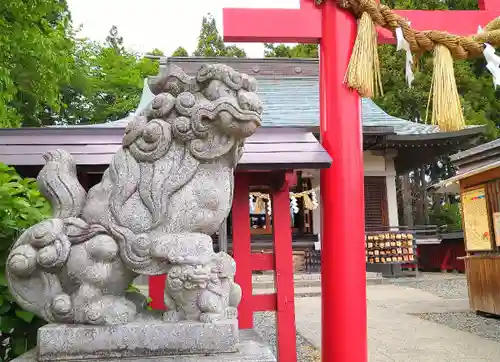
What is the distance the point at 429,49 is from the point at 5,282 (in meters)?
2.77

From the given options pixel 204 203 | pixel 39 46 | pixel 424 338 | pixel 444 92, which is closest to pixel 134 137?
pixel 204 203

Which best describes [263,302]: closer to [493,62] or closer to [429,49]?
[429,49]

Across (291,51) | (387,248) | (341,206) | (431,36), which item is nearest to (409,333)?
(341,206)

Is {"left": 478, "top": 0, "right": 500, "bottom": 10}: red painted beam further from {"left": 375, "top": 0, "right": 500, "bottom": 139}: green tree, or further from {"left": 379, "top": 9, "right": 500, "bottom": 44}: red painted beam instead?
→ {"left": 375, "top": 0, "right": 500, "bottom": 139}: green tree

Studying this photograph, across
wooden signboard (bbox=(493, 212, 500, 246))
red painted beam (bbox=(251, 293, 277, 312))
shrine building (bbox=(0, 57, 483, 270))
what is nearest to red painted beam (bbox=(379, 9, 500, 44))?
red painted beam (bbox=(251, 293, 277, 312))

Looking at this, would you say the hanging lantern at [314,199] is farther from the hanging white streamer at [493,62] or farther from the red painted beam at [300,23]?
the hanging white streamer at [493,62]

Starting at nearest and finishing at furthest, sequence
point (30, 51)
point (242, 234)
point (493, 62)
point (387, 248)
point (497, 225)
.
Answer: point (493, 62) < point (242, 234) < point (30, 51) < point (497, 225) < point (387, 248)

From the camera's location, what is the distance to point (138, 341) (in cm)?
167

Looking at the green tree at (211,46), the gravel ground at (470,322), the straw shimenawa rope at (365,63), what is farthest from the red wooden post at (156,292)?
the green tree at (211,46)

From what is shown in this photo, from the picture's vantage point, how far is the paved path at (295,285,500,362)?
4.70m

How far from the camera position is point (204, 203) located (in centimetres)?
186

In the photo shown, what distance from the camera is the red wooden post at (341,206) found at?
272 cm

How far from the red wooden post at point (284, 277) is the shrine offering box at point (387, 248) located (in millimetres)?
9109

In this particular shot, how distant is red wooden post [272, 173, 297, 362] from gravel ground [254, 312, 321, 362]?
0.99 ft
